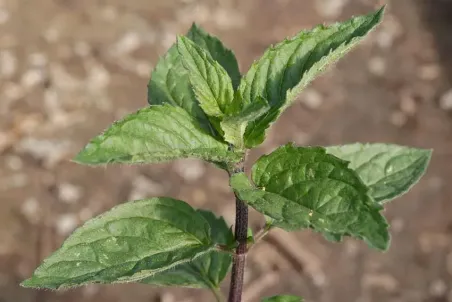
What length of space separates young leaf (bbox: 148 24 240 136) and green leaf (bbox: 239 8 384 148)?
5.8 inches

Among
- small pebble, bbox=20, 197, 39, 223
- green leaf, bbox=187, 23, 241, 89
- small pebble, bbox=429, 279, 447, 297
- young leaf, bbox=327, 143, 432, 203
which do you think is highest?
small pebble, bbox=20, 197, 39, 223

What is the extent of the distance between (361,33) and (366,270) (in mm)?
2084

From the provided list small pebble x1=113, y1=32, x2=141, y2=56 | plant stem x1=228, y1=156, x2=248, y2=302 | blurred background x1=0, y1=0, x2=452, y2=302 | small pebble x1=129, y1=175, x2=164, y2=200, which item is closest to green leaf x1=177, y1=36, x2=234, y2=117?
plant stem x1=228, y1=156, x2=248, y2=302

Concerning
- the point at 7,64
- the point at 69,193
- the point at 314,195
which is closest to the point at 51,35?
the point at 7,64

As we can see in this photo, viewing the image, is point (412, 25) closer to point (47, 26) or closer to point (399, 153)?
point (47, 26)

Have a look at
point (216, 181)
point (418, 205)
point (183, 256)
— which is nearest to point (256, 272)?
point (216, 181)

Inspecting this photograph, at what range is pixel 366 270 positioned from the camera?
3.04 meters

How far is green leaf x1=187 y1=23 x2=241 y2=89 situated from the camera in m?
1.37

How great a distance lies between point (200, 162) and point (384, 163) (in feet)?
6.26

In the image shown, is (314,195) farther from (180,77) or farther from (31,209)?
(31,209)

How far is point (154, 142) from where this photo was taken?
1.09 metres

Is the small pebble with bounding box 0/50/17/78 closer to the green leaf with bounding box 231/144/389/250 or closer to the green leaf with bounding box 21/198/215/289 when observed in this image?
the green leaf with bounding box 21/198/215/289

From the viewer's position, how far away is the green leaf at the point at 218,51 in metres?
1.37

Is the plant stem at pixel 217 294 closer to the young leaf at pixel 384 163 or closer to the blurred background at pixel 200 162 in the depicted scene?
the young leaf at pixel 384 163
